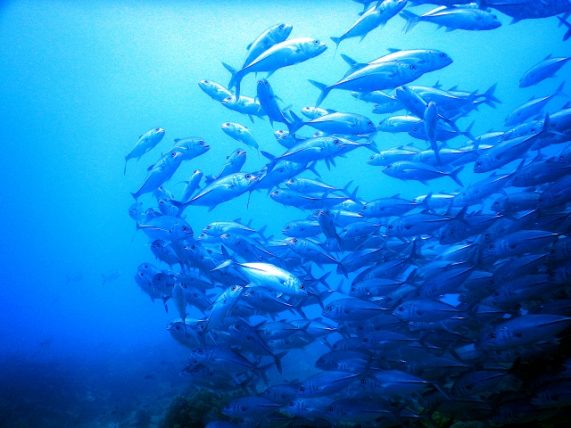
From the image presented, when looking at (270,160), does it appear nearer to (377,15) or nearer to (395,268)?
(395,268)

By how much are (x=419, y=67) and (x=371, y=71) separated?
62cm

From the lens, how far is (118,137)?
83.3 meters

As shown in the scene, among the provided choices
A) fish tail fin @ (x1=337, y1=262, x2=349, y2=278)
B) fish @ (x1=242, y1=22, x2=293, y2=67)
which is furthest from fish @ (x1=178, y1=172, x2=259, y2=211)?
fish tail fin @ (x1=337, y1=262, x2=349, y2=278)

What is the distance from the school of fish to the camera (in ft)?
12.0

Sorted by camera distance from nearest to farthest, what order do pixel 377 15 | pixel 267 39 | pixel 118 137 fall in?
pixel 267 39 < pixel 377 15 < pixel 118 137

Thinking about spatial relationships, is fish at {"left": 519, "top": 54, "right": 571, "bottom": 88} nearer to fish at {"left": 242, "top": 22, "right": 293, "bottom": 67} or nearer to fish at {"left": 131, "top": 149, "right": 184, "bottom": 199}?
fish at {"left": 242, "top": 22, "right": 293, "bottom": 67}

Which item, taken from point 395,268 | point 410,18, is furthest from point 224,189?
point 410,18

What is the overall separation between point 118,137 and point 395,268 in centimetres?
9063

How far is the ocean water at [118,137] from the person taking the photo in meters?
14.5

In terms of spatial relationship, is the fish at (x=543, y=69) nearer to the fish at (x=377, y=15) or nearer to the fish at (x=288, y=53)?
the fish at (x=377, y=15)

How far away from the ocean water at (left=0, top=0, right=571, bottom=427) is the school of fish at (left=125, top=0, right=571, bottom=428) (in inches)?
26.0

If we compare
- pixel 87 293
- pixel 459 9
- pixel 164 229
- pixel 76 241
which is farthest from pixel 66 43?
pixel 76 241

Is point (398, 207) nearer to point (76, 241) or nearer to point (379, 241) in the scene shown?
point (379, 241)

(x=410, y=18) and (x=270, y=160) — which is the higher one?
(x=410, y=18)
